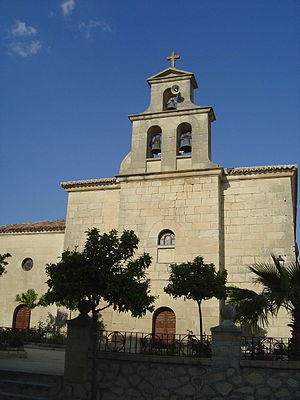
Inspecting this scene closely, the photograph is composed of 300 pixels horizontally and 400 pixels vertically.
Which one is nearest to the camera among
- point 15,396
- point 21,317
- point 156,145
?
point 15,396

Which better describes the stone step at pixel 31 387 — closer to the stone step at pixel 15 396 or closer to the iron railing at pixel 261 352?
the stone step at pixel 15 396

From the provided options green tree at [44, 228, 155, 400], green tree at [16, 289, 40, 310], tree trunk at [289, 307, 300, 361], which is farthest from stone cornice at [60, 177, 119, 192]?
tree trunk at [289, 307, 300, 361]

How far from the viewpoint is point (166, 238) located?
19953mm

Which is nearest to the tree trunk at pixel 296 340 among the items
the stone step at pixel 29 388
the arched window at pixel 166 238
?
the stone step at pixel 29 388

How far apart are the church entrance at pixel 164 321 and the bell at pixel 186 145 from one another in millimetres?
7493

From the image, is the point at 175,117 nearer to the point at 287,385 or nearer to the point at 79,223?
the point at 79,223

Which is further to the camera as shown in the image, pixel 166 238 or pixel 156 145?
pixel 156 145

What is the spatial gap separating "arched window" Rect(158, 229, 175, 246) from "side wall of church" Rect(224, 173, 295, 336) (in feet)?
7.91

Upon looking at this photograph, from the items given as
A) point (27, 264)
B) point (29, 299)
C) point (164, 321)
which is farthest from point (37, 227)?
point (164, 321)

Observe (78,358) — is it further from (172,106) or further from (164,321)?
(172,106)

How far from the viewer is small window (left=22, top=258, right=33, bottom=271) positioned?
24087 mm

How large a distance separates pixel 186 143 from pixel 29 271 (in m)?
10.9

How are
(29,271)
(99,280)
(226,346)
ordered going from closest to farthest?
1. (226,346)
2. (99,280)
3. (29,271)

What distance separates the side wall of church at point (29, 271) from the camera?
77.3ft
